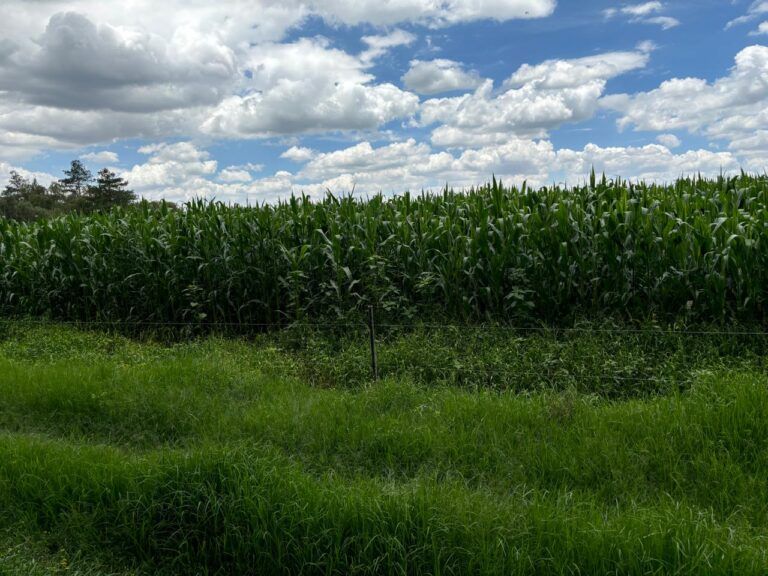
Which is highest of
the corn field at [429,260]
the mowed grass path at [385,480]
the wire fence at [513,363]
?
the corn field at [429,260]

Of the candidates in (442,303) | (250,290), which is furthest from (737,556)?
(250,290)

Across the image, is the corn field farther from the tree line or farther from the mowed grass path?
the tree line

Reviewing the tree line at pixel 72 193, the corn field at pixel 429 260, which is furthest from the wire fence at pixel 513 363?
the tree line at pixel 72 193

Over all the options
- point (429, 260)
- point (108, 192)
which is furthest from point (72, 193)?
point (429, 260)

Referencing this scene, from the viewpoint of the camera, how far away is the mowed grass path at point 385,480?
3.71 metres

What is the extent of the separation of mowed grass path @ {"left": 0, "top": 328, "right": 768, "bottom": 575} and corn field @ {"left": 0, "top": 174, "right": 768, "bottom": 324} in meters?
2.06

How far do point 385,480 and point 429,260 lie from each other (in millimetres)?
5319

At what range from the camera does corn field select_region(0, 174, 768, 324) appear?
8.23 meters

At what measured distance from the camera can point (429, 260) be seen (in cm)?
970

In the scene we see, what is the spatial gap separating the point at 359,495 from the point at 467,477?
107 centimetres

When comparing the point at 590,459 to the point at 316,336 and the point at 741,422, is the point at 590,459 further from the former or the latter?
the point at 316,336

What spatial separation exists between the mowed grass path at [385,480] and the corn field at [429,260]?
2062 mm

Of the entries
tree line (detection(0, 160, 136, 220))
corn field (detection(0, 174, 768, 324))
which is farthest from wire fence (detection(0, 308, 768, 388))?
tree line (detection(0, 160, 136, 220))

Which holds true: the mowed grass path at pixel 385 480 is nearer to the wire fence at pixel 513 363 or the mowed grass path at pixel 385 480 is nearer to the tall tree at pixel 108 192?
the wire fence at pixel 513 363
